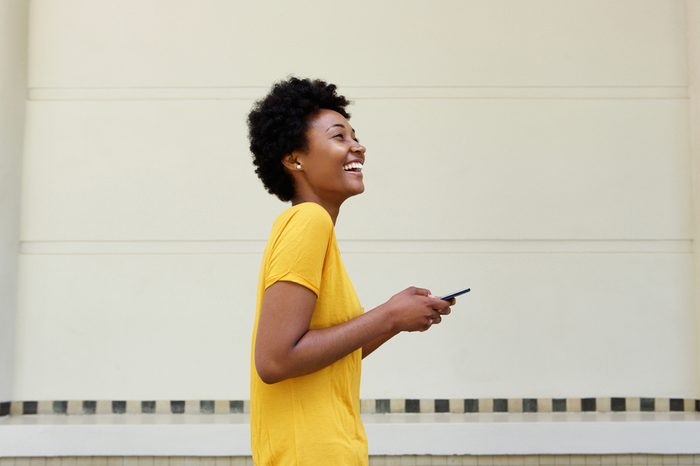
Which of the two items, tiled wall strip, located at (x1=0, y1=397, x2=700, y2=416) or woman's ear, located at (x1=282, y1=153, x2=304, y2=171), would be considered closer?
woman's ear, located at (x1=282, y1=153, x2=304, y2=171)

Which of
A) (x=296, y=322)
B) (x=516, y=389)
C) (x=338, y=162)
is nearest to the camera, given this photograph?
(x=296, y=322)

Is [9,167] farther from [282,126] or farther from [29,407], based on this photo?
[282,126]

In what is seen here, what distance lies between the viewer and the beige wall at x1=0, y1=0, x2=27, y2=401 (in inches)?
155

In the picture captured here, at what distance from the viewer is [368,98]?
4.02m

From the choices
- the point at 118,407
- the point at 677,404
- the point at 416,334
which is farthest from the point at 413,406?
the point at 118,407

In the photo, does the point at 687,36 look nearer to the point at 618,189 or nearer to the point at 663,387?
the point at 618,189

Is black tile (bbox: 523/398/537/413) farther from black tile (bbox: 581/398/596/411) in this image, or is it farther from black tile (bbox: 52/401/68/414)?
black tile (bbox: 52/401/68/414)

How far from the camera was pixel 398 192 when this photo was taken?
3994 millimetres

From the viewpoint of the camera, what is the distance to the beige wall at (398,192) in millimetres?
3930

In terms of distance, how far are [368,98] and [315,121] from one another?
2.39m

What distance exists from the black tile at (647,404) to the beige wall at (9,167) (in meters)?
2.92

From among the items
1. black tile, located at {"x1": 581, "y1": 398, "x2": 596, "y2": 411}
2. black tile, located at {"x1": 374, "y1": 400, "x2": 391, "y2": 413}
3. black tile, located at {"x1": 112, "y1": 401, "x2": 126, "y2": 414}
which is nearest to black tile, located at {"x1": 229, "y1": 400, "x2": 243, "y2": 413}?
black tile, located at {"x1": 112, "y1": 401, "x2": 126, "y2": 414}

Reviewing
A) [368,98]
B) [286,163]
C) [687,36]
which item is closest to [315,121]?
[286,163]

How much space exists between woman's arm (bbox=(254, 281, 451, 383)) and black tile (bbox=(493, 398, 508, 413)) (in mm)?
2577
